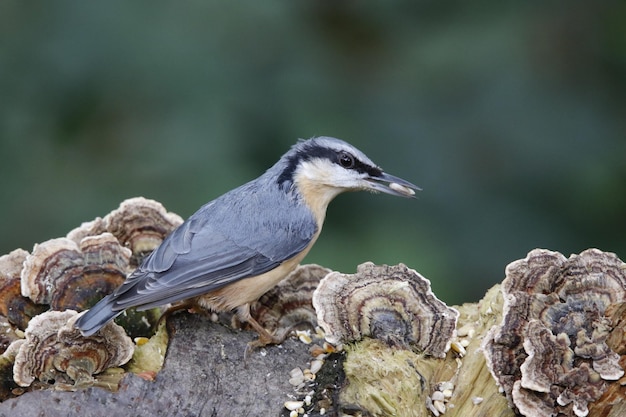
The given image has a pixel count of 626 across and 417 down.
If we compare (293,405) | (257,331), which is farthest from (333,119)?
(293,405)

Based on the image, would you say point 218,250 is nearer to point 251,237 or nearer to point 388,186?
point 251,237

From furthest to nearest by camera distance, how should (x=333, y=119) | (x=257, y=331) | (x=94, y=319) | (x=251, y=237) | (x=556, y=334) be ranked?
(x=333, y=119), (x=251, y=237), (x=257, y=331), (x=94, y=319), (x=556, y=334)

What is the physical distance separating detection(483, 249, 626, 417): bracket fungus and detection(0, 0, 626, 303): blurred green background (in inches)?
47.3

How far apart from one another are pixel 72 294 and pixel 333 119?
63.6 inches

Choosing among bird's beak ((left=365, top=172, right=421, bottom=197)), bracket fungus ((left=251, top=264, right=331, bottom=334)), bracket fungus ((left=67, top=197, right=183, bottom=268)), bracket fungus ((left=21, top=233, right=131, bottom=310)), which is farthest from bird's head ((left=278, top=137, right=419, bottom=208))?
bracket fungus ((left=21, top=233, right=131, bottom=310))

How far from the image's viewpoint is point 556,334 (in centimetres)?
224

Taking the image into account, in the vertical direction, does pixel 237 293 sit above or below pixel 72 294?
above

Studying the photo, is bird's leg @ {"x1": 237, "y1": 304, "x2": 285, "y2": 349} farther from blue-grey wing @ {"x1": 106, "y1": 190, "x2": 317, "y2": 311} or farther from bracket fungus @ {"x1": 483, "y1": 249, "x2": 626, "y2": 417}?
bracket fungus @ {"x1": 483, "y1": 249, "x2": 626, "y2": 417}

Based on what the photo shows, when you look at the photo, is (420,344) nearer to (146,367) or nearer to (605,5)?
(146,367)

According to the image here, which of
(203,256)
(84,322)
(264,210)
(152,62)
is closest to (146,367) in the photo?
(84,322)

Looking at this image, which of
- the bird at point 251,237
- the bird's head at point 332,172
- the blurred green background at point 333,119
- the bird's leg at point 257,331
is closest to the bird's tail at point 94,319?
the bird at point 251,237

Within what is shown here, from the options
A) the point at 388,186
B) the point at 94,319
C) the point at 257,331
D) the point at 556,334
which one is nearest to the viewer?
the point at 556,334

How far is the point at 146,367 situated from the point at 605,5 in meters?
2.78

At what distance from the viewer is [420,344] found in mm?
2461
